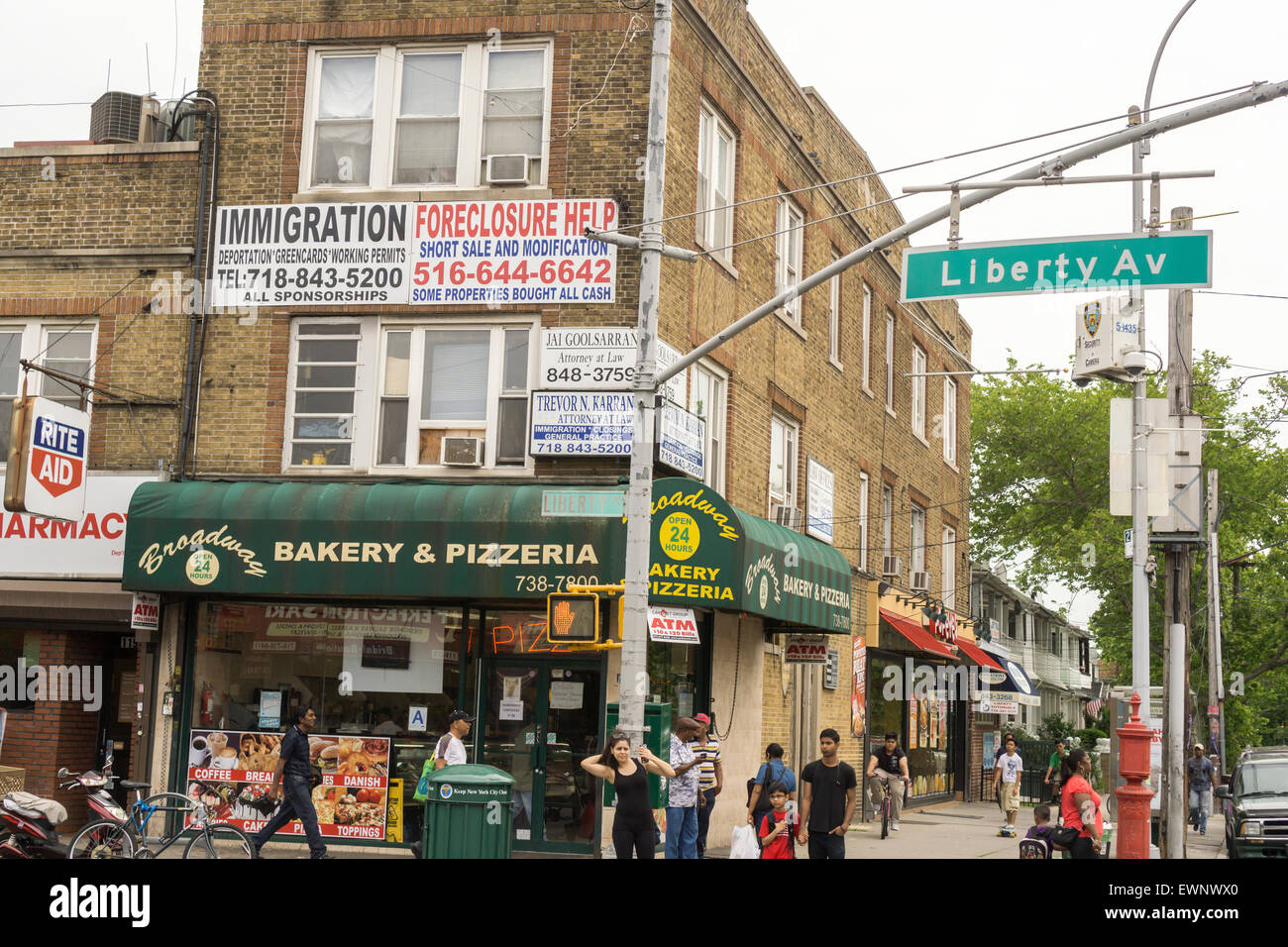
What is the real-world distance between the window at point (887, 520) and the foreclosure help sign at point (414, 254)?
42.2 ft

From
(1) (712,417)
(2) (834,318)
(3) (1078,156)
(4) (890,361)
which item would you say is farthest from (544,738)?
(4) (890,361)

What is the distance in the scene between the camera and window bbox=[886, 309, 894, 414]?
29391 mm

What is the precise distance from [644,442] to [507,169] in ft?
18.9

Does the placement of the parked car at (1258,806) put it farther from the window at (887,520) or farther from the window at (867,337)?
the window at (867,337)

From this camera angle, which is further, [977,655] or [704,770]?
[977,655]

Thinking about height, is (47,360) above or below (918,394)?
below

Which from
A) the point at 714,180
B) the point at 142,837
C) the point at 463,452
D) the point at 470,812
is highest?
the point at 714,180

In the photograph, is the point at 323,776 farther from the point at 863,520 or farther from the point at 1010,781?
the point at 1010,781

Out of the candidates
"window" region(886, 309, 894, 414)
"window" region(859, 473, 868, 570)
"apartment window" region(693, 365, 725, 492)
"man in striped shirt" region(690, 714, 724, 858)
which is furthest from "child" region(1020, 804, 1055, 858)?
"window" region(886, 309, 894, 414)

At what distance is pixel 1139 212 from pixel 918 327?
461 inches

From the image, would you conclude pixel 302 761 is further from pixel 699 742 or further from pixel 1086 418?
pixel 1086 418

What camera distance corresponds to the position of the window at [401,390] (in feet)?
57.8

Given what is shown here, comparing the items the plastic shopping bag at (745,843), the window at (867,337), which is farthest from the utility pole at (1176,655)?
the plastic shopping bag at (745,843)

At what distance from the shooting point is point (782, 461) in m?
22.9
